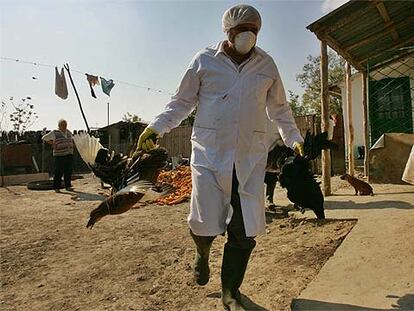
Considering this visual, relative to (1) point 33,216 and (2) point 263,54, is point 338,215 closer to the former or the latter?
(2) point 263,54

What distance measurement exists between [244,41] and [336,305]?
69.6 inches

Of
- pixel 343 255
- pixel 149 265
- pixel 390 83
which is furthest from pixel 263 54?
pixel 390 83

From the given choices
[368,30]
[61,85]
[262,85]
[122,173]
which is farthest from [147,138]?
[61,85]

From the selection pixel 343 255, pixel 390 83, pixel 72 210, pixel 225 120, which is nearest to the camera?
pixel 225 120

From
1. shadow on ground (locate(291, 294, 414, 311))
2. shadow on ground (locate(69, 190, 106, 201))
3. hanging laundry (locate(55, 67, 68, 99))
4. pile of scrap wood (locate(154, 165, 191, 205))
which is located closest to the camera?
shadow on ground (locate(291, 294, 414, 311))

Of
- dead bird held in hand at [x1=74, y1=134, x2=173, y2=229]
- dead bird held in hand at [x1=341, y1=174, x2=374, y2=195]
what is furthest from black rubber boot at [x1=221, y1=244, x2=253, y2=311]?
dead bird held in hand at [x1=341, y1=174, x2=374, y2=195]

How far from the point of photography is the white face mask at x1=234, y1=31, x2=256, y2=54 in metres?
2.70

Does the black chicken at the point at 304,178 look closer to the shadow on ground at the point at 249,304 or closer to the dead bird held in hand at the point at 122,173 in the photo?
the dead bird held in hand at the point at 122,173

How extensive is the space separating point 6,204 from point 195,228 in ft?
22.8

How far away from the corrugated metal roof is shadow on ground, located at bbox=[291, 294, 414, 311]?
5296 millimetres

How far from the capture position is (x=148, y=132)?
289cm

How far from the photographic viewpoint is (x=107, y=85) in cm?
1468

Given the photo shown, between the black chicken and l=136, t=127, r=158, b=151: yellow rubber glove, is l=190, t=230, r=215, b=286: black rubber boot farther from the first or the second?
the black chicken

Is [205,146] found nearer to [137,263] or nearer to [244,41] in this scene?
[244,41]
